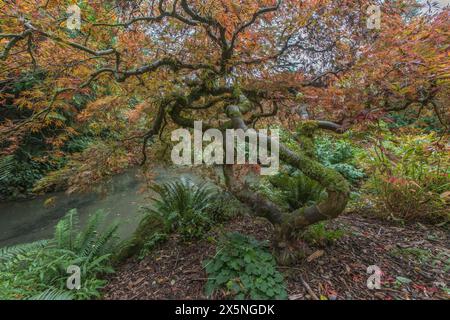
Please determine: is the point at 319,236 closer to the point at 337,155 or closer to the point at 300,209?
the point at 300,209

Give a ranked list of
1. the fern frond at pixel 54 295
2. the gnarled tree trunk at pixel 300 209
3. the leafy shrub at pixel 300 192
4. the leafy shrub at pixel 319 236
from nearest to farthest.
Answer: the gnarled tree trunk at pixel 300 209, the fern frond at pixel 54 295, the leafy shrub at pixel 319 236, the leafy shrub at pixel 300 192

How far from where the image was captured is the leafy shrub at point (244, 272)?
1.57 m

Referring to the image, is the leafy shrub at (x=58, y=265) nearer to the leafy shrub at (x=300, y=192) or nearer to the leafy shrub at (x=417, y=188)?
the leafy shrub at (x=300, y=192)

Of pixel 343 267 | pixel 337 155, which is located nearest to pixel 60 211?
pixel 343 267

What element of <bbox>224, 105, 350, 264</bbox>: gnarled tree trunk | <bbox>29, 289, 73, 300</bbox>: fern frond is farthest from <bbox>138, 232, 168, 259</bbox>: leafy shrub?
<bbox>224, 105, 350, 264</bbox>: gnarled tree trunk

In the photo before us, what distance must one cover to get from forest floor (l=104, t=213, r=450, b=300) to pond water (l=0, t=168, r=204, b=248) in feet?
5.94

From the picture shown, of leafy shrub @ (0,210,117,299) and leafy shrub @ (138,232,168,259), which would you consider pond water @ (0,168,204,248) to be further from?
leafy shrub @ (138,232,168,259)

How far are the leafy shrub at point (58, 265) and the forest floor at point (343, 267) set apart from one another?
8.3 inches

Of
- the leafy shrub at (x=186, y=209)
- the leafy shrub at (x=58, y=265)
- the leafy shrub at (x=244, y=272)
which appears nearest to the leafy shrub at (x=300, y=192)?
the leafy shrub at (x=244, y=272)

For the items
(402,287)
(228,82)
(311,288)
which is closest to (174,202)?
(228,82)

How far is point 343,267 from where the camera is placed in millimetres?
1802

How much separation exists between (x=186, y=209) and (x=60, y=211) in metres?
3.46

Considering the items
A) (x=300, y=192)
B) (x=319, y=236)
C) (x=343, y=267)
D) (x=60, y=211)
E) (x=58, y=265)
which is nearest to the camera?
(x=343, y=267)
